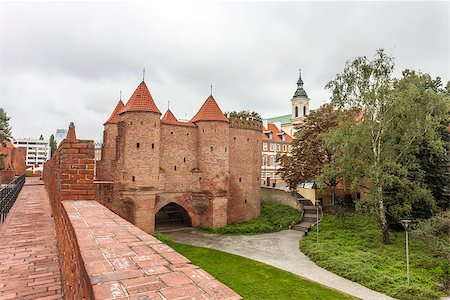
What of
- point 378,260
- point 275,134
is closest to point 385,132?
point 378,260

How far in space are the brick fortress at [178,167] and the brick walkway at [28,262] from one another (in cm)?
1609

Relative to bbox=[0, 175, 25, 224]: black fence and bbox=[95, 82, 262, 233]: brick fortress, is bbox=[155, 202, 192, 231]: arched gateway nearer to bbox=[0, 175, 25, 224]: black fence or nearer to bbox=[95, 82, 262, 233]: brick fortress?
bbox=[95, 82, 262, 233]: brick fortress

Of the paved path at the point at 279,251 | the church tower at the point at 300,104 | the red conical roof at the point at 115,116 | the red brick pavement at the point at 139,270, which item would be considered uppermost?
the church tower at the point at 300,104

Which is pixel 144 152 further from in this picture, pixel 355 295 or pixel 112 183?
pixel 355 295

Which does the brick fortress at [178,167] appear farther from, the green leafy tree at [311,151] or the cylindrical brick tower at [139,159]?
the green leafy tree at [311,151]

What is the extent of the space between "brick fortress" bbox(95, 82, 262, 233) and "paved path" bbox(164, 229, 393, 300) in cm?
285

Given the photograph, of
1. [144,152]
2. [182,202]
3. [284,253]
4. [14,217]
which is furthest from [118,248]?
[182,202]

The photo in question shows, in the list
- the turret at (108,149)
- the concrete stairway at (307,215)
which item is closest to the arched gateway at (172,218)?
the turret at (108,149)

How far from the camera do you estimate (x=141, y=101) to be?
23.1 m

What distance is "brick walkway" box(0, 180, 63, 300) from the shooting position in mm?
3516

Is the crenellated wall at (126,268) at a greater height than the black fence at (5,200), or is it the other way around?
the crenellated wall at (126,268)

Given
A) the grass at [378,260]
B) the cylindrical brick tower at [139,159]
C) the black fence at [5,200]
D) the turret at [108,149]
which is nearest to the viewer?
the black fence at [5,200]

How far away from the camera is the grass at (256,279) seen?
12656mm

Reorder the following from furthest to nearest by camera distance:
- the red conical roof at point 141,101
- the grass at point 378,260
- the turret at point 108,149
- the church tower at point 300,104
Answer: the church tower at point 300,104, the turret at point 108,149, the red conical roof at point 141,101, the grass at point 378,260
